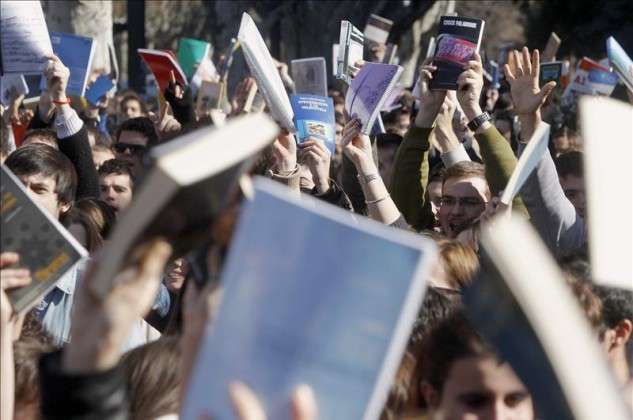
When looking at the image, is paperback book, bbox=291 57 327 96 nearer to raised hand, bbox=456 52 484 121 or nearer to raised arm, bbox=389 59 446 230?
raised arm, bbox=389 59 446 230

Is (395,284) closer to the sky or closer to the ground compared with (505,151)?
closer to the sky

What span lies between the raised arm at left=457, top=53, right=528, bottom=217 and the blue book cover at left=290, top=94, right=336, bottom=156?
2.72 ft

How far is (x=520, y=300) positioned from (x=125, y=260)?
19.2 inches

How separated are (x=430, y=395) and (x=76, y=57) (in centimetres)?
680

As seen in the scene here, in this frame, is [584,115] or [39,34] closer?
[584,115]

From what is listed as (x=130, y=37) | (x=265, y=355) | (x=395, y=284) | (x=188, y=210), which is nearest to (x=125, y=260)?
(x=188, y=210)

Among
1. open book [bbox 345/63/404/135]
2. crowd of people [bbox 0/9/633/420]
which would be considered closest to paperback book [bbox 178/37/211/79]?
crowd of people [bbox 0/9/633/420]

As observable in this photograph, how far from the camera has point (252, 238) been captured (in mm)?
1543

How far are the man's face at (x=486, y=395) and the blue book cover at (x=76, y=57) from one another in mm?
6756

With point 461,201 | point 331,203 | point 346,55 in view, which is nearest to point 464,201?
point 461,201

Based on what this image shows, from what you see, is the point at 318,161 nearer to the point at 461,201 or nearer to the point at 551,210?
the point at 461,201

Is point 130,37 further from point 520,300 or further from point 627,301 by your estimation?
point 520,300

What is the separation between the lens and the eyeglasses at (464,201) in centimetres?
516

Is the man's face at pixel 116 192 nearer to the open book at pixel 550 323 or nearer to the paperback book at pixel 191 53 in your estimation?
the open book at pixel 550 323
